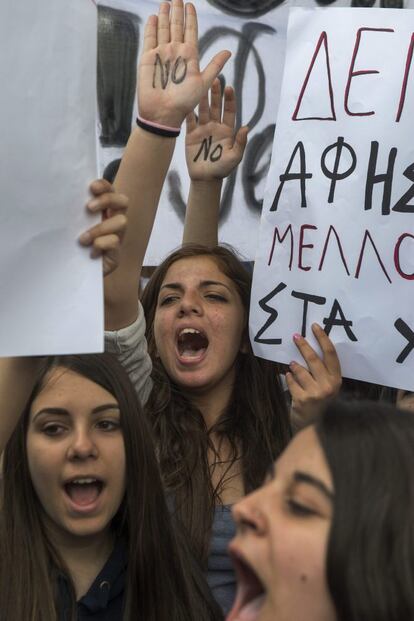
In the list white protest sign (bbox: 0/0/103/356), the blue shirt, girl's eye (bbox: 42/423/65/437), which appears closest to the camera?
white protest sign (bbox: 0/0/103/356)

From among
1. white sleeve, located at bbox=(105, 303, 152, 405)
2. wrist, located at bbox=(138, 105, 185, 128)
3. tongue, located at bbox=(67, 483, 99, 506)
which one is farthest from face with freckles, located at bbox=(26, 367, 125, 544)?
wrist, located at bbox=(138, 105, 185, 128)

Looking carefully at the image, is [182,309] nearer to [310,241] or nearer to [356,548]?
[310,241]

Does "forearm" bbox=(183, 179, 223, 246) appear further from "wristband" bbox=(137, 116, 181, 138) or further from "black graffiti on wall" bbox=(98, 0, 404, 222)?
"wristband" bbox=(137, 116, 181, 138)

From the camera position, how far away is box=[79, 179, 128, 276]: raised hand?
2.09 m

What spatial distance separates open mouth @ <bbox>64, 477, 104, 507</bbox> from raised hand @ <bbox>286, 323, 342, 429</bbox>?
1.77 ft

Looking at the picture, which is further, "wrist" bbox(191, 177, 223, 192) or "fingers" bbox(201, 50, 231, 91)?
"wrist" bbox(191, 177, 223, 192)

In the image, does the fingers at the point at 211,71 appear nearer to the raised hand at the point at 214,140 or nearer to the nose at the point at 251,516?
the raised hand at the point at 214,140

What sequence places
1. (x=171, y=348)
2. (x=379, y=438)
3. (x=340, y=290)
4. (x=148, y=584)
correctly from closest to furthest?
(x=379, y=438)
(x=148, y=584)
(x=340, y=290)
(x=171, y=348)

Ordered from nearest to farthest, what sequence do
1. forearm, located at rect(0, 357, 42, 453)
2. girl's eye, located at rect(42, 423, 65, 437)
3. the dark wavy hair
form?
the dark wavy hair, forearm, located at rect(0, 357, 42, 453), girl's eye, located at rect(42, 423, 65, 437)

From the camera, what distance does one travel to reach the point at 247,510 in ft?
5.45

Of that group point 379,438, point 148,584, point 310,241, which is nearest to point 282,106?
point 310,241

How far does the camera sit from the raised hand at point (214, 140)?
126 inches

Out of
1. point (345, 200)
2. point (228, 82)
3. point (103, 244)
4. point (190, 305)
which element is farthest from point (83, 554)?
point (228, 82)

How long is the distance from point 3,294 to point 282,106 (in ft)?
3.63
